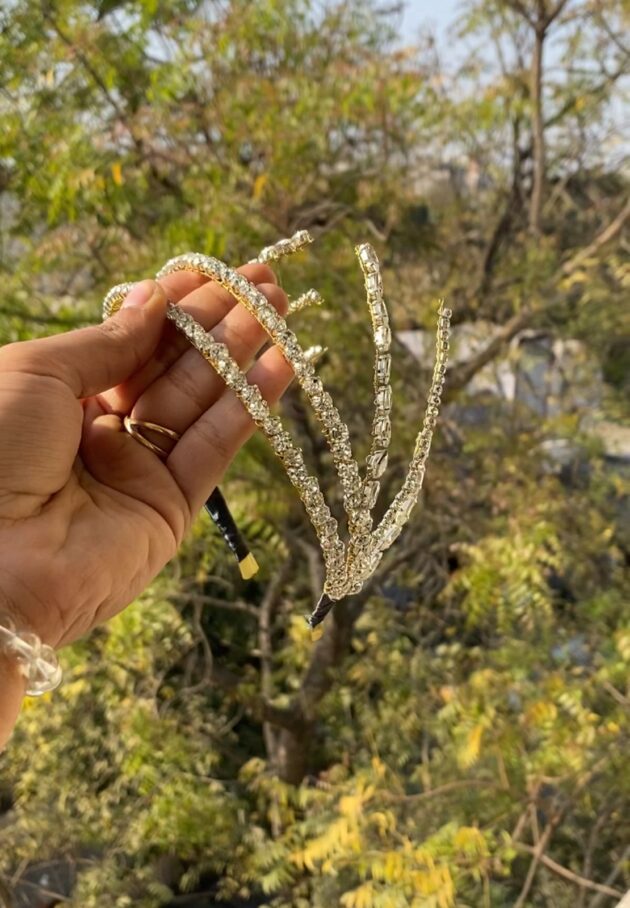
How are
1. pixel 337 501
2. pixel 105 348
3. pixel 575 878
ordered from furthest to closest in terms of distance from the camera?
1. pixel 337 501
2. pixel 575 878
3. pixel 105 348

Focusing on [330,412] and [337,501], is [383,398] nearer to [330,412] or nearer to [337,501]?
[330,412]

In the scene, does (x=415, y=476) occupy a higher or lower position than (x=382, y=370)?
lower

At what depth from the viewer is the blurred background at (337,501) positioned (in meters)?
1.92

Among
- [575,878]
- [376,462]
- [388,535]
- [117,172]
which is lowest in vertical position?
[575,878]

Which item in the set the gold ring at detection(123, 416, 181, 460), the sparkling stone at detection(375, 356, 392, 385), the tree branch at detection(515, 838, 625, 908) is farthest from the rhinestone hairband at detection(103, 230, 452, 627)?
the tree branch at detection(515, 838, 625, 908)

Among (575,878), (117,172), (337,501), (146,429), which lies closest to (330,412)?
(146,429)

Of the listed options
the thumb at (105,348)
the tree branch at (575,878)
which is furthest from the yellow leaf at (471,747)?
the thumb at (105,348)

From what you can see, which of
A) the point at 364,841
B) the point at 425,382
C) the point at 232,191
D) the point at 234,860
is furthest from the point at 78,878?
the point at 232,191

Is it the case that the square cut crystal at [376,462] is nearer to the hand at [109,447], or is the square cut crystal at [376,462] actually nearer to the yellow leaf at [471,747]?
the hand at [109,447]

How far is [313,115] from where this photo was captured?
2236 mm

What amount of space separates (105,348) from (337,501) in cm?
187

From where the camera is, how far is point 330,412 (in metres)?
0.94

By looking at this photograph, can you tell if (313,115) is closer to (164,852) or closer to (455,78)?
(455,78)

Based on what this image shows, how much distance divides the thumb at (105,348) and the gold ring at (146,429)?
9 cm
